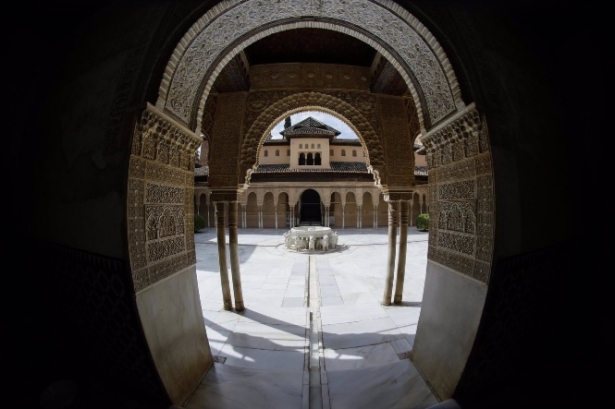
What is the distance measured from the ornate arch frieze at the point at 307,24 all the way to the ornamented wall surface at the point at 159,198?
0.24m

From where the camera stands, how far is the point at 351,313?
4137 mm

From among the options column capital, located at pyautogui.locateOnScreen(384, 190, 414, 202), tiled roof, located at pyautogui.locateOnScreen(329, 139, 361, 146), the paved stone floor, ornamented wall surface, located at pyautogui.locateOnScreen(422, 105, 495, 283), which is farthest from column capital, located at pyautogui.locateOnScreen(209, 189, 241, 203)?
tiled roof, located at pyautogui.locateOnScreen(329, 139, 361, 146)

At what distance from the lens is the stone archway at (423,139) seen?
170 cm

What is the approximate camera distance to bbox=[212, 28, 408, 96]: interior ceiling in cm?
370

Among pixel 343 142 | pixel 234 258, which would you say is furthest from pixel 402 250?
pixel 343 142

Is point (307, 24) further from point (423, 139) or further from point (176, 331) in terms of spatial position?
point (176, 331)

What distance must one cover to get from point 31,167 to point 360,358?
3769 mm

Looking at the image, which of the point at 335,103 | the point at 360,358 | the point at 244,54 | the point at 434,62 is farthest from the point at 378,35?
the point at 360,358

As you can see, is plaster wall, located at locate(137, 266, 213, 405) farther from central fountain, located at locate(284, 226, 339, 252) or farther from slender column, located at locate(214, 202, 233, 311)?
central fountain, located at locate(284, 226, 339, 252)

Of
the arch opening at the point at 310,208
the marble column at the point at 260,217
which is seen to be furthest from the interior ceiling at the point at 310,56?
the arch opening at the point at 310,208

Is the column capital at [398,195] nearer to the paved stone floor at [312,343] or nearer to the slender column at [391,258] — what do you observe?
the slender column at [391,258]

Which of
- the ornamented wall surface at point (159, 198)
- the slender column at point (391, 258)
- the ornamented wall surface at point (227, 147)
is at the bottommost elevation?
the slender column at point (391, 258)

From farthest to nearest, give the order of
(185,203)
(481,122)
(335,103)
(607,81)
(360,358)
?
(335,103)
(360,358)
(185,203)
(481,122)
(607,81)

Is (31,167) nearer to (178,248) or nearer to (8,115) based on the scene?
(8,115)
